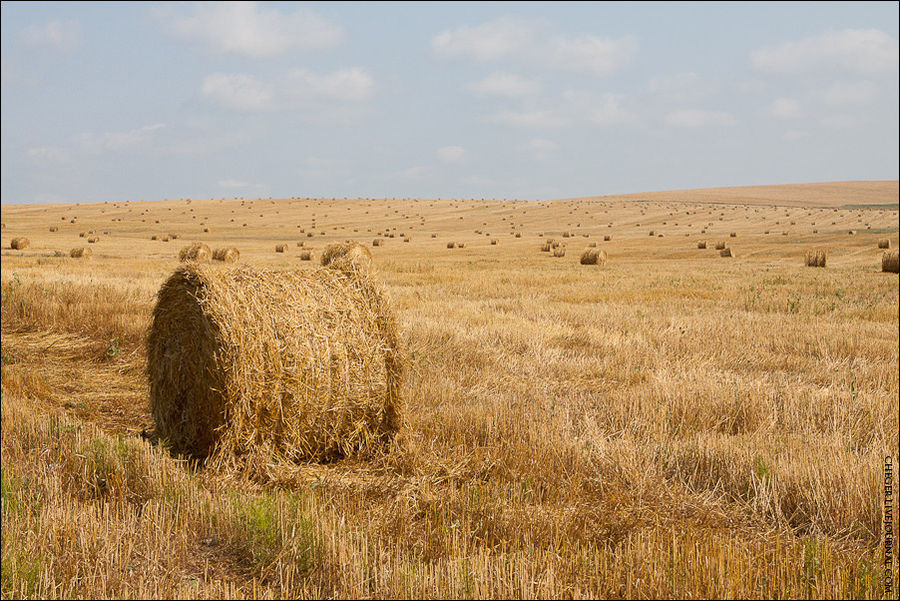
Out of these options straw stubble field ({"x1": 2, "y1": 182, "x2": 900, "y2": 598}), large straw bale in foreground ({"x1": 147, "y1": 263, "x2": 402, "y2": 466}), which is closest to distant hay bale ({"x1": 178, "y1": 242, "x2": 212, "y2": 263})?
straw stubble field ({"x1": 2, "y1": 182, "x2": 900, "y2": 598})

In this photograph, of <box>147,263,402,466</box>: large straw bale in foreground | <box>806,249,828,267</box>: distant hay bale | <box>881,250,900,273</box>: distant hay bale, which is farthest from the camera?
<box>806,249,828,267</box>: distant hay bale

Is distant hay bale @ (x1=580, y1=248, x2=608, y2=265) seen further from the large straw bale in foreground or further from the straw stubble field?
the large straw bale in foreground

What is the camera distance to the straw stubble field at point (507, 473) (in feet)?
11.7

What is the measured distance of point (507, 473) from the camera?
5.18 metres

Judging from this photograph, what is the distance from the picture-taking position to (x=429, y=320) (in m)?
11.9

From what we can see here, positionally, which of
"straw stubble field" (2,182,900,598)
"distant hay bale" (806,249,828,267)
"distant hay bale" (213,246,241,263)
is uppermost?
"distant hay bale" (213,246,241,263)

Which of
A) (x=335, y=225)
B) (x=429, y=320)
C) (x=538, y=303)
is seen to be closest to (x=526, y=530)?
(x=429, y=320)

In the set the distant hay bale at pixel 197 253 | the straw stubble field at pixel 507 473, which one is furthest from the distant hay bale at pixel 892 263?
the distant hay bale at pixel 197 253

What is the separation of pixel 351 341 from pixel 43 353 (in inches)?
248

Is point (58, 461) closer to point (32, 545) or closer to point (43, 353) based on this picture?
point (32, 545)

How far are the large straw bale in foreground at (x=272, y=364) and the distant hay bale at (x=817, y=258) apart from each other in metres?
25.2

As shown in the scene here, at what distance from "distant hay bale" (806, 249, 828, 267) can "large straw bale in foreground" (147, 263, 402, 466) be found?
82.7 ft

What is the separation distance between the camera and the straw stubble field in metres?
3.57

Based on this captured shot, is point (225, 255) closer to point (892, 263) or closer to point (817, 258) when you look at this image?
point (817, 258)
